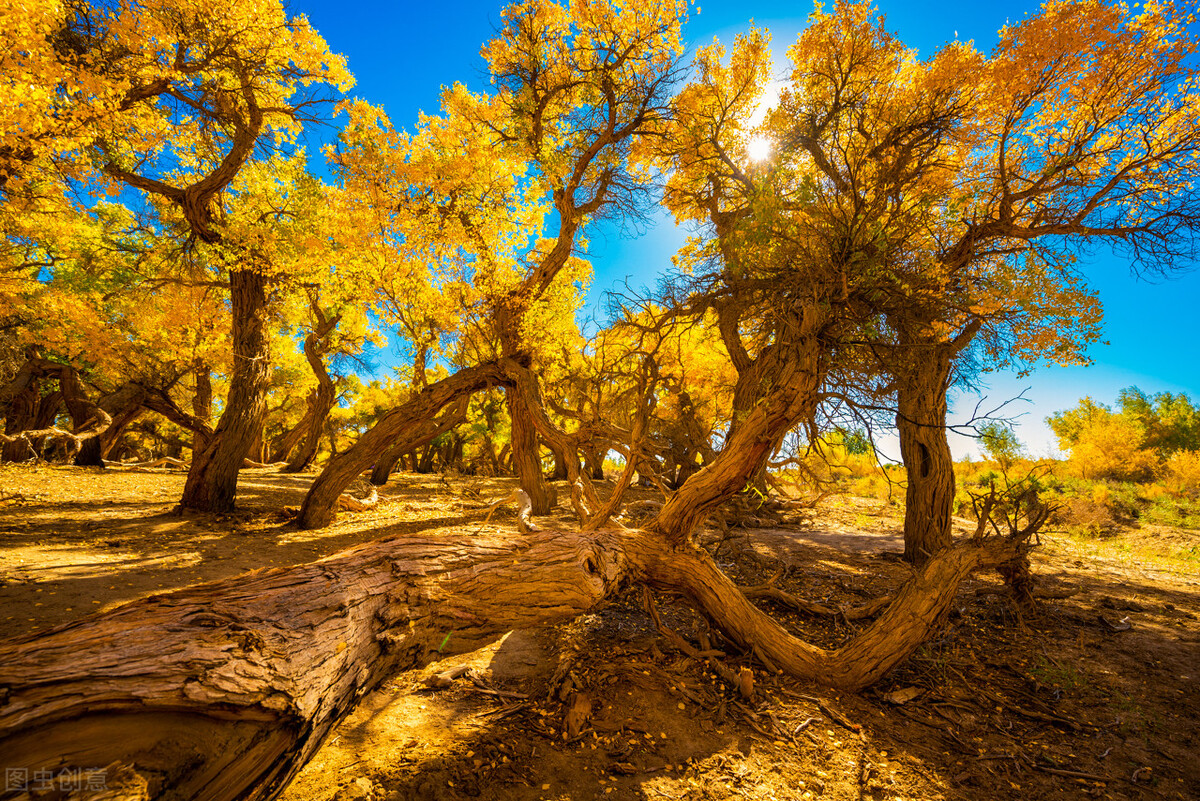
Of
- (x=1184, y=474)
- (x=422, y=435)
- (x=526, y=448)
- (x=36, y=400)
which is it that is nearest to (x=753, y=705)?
(x=526, y=448)

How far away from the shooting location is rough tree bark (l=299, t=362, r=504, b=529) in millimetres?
8320

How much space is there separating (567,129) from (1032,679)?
1118 cm

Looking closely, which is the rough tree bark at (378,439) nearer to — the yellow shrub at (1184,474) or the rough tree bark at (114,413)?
the rough tree bark at (114,413)

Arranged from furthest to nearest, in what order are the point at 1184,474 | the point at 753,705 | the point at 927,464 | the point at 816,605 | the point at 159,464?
the point at 1184,474
the point at 159,464
the point at 927,464
the point at 816,605
the point at 753,705

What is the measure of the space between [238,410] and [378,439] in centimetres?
268

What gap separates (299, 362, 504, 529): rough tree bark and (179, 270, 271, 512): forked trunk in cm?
149

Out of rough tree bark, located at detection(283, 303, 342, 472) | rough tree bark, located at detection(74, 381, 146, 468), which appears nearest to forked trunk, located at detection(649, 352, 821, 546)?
rough tree bark, located at detection(74, 381, 146, 468)

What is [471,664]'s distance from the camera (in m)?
3.92

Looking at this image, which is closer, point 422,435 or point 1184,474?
point 422,435

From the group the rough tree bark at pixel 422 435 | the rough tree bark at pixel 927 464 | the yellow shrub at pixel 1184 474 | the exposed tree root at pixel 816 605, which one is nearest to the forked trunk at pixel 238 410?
the rough tree bark at pixel 422 435

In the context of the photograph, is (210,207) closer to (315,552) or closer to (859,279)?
(315,552)

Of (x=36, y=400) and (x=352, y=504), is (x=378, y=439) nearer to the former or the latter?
(x=352, y=504)

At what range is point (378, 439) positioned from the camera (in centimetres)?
888

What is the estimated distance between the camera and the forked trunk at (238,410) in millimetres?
8070
